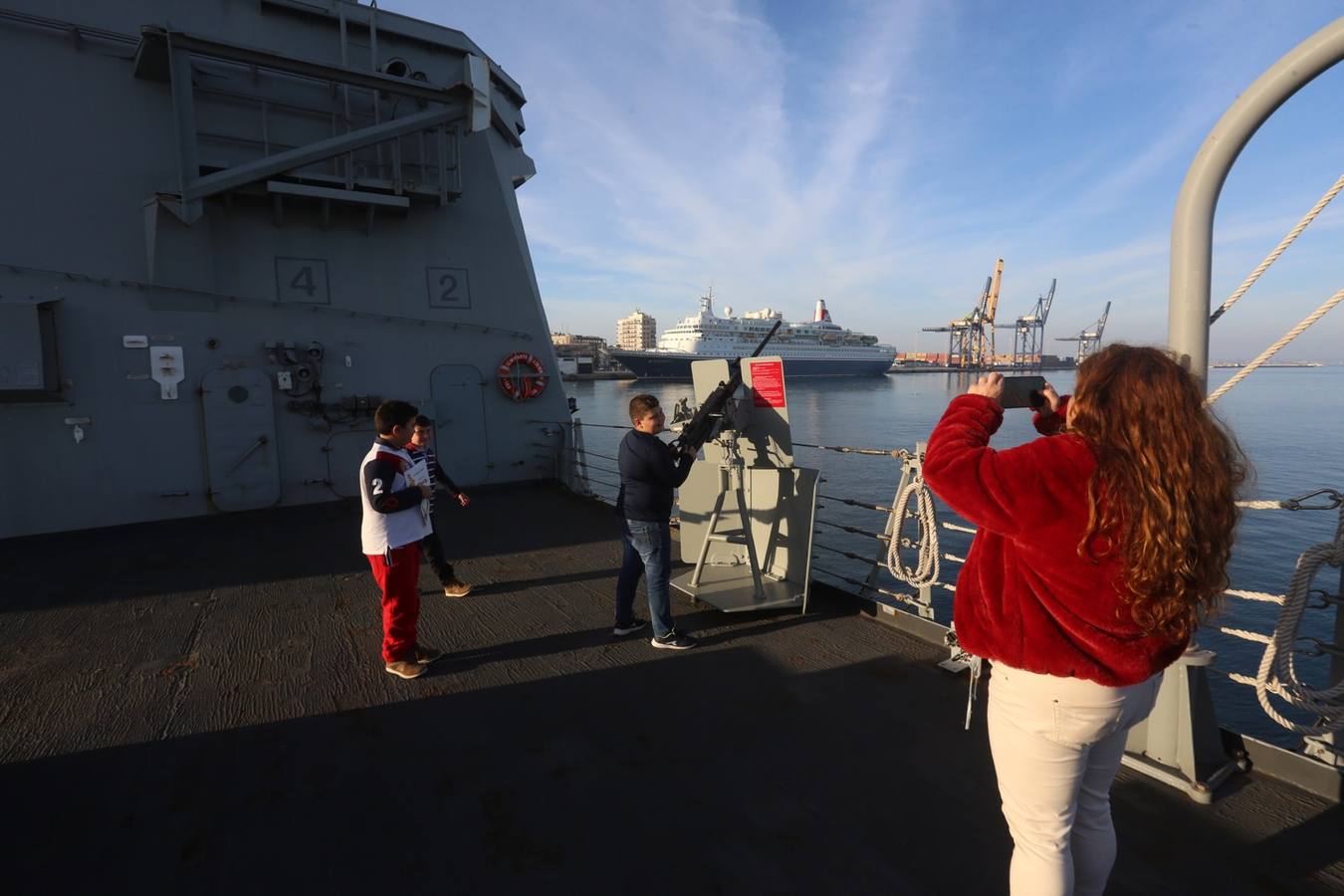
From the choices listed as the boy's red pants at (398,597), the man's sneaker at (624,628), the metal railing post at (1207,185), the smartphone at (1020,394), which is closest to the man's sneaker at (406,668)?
the boy's red pants at (398,597)

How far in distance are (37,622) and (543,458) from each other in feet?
17.8

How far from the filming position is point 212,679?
340cm

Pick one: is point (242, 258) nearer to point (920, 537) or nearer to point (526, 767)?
point (526, 767)

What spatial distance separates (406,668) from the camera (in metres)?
3.41

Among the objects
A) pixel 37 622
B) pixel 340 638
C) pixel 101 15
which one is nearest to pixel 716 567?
pixel 340 638

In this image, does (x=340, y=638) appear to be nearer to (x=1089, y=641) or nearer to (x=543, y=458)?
(x=1089, y=641)

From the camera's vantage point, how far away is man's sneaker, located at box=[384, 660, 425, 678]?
340 cm

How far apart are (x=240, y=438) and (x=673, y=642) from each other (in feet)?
19.6

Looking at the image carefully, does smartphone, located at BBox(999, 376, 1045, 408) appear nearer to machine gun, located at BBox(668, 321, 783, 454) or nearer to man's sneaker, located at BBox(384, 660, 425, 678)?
machine gun, located at BBox(668, 321, 783, 454)

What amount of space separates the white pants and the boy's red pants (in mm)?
2791

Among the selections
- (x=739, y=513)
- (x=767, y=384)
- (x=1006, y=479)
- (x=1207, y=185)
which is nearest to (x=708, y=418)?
(x=767, y=384)

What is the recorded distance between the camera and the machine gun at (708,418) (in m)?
3.70

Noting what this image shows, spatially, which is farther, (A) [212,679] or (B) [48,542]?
(B) [48,542]

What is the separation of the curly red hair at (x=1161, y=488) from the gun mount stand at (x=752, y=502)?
2523 millimetres
